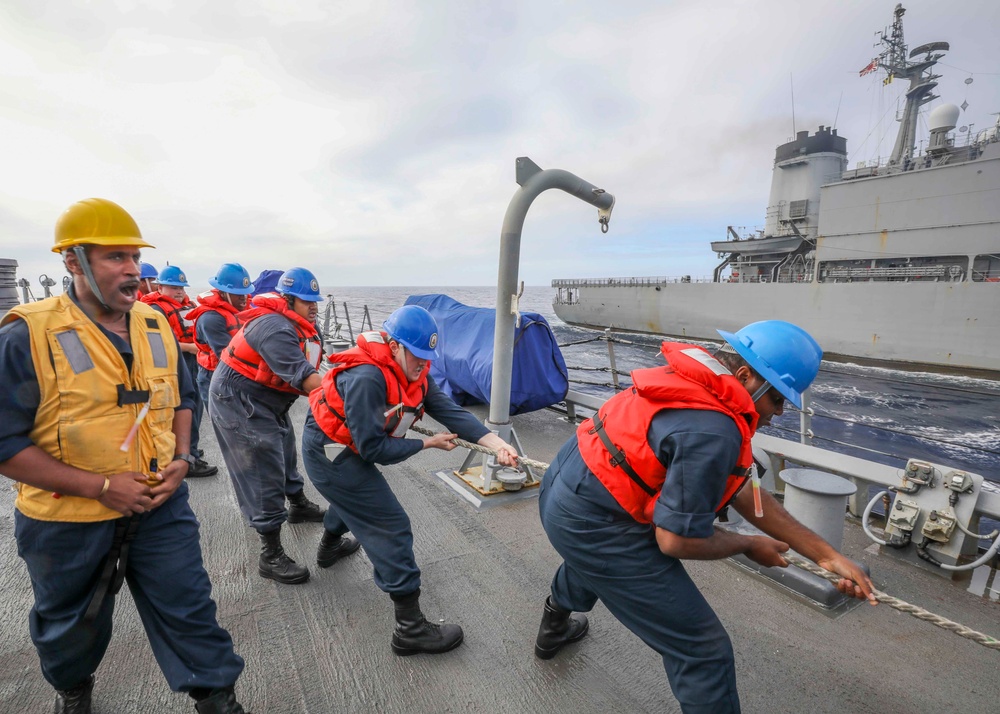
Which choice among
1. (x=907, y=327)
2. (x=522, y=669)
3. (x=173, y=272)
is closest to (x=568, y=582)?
(x=522, y=669)

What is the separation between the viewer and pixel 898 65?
27.8 m

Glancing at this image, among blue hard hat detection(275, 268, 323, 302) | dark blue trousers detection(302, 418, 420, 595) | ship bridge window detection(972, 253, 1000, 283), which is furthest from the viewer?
ship bridge window detection(972, 253, 1000, 283)

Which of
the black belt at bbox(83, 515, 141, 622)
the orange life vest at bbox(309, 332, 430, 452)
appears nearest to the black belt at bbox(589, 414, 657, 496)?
the orange life vest at bbox(309, 332, 430, 452)

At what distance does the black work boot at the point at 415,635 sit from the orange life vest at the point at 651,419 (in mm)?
1364

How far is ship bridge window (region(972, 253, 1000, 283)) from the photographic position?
2070 cm

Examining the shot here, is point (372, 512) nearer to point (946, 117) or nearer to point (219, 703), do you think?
point (219, 703)

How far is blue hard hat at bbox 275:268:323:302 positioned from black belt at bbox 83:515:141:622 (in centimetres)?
208

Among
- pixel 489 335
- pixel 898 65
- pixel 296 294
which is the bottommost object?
pixel 489 335

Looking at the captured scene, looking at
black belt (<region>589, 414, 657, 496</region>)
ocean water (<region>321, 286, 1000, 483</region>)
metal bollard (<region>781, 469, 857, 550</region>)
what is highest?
black belt (<region>589, 414, 657, 496</region>)

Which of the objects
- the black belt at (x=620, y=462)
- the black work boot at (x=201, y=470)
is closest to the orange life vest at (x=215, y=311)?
the black work boot at (x=201, y=470)

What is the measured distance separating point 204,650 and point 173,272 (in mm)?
5109

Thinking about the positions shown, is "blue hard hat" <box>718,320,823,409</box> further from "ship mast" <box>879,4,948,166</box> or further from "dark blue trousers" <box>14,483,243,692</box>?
"ship mast" <box>879,4,948,166</box>

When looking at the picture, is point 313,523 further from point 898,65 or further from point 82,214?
point 898,65

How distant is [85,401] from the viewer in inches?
65.4
